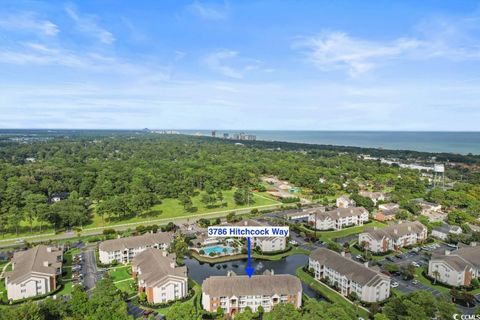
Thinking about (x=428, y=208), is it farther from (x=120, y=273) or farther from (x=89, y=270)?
(x=89, y=270)

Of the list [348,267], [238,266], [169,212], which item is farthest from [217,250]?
[169,212]

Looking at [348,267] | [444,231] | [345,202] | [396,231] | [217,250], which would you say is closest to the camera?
[348,267]

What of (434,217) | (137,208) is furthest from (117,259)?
(434,217)

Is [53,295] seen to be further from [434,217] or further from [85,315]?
[434,217]

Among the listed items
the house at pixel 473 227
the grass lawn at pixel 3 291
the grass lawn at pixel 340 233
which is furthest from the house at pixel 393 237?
the grass lawn at pixel 3 291

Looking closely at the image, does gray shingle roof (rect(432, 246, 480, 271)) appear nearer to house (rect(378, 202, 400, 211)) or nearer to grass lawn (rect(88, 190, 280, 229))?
house (rect(378, 202, 400, 211))
